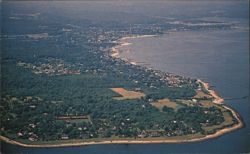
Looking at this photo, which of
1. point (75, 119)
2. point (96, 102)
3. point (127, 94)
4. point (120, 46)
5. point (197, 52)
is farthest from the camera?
point (120, 46)

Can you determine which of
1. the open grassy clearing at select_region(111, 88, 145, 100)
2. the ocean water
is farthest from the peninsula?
the ocean water

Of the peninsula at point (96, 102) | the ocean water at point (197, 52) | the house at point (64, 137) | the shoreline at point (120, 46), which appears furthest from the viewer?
the shoreline at point (120, 46)

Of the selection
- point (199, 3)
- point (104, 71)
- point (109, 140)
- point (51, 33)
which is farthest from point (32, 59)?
point (199, 3)

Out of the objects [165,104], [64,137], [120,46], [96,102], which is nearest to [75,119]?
Result: [64,137]

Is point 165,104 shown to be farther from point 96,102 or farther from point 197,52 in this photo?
point 197,52

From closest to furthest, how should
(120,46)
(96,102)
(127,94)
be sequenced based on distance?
1. (96,102)
2. (127,94)
3. (120,46)

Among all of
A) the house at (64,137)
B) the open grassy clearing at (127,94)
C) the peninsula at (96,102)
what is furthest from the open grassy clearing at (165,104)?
the house at (64,137)

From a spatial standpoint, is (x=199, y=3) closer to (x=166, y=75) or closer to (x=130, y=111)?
(x=166, y=75)

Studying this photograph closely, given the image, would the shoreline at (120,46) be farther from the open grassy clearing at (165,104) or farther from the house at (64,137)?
the house at (64,137)

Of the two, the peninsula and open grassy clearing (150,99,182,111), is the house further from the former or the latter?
open grassy clearing (150,99,182,111)
